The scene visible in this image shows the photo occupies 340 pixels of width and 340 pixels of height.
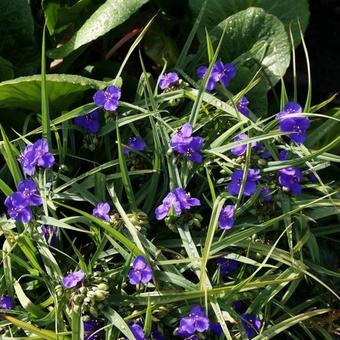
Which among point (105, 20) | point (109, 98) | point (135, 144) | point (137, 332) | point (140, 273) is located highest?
point (105, 20)

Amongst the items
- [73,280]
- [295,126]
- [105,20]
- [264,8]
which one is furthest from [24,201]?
[264,8]

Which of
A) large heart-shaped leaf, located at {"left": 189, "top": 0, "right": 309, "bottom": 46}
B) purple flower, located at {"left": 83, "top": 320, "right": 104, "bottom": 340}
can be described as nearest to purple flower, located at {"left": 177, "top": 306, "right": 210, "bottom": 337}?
purple flower, located at {"left": 83, "top": 320, "right": 104, "bottom": 340}

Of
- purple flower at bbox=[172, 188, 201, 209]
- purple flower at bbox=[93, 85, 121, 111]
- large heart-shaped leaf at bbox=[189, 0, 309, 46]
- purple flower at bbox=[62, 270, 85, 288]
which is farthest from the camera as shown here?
large heart-shaped leaf at bbox=[189, 0, 309, 46]

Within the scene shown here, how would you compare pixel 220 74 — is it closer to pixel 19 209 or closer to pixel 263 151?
pixel 263 151

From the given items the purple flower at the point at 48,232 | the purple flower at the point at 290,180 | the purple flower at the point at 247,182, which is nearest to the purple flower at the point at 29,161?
the purple flower at the point at 48,232

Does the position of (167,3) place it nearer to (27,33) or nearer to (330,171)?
(27,33)

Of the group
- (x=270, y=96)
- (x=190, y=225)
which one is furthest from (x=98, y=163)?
(x=270, y=96)

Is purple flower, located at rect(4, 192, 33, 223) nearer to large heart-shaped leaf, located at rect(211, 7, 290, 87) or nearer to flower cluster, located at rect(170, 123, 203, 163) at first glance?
flower cluster, located at rect(170, 123, 203, 163)
